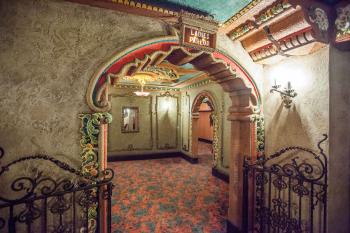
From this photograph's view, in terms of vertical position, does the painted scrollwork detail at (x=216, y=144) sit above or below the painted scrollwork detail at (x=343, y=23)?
below

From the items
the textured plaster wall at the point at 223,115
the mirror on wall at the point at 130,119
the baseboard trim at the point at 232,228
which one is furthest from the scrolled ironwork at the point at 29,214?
the mirror on wall at the point at 130,119

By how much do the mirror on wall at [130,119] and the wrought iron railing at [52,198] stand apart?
270 inches

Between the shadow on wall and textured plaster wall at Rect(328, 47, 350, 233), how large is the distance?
1.03 feet

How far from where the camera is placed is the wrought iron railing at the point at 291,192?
223 centimetres

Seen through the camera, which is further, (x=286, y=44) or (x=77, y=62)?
(x=286, y=44)

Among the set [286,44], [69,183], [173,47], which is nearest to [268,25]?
[286,44]

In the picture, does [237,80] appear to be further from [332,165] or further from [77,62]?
[77,62]

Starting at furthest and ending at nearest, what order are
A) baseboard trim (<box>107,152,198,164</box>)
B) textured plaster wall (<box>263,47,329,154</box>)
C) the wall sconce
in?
baseboard trim (<box>107,152,198,164</box>) < the wall sconce < textured plaster wall (<box>263,47,329,154</box>)

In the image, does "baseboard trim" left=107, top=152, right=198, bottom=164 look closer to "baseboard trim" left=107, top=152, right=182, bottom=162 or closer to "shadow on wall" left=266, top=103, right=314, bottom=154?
"baseboard trim" left=107, top=152, right=182, bottom=162

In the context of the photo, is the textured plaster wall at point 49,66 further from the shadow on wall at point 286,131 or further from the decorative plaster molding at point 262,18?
the shadow on wall at point 286,131

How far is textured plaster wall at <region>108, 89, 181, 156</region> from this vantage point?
8742 mm

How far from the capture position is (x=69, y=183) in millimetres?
1905

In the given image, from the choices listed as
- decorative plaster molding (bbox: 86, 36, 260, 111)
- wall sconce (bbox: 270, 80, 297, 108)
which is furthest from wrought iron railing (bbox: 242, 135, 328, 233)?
decorative plaster molding (bbox: 86, 36, 260, 111)

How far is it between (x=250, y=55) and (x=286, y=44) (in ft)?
2.28
